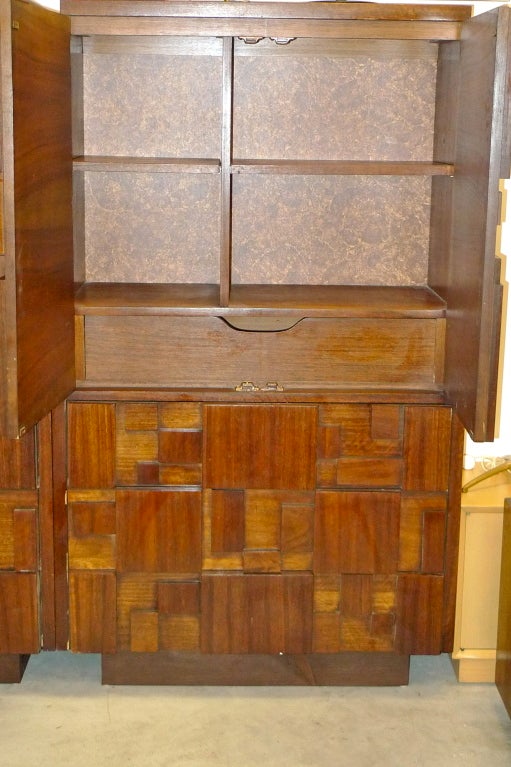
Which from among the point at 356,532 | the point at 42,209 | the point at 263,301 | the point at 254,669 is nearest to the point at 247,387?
the point at 263,301

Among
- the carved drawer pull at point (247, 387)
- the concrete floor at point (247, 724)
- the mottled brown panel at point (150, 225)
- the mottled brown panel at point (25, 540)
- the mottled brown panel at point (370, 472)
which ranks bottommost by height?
the concrete floor at point (247, 724)

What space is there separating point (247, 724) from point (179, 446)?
0.73 meters

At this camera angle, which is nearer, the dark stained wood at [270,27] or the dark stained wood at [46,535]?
the dark stained wood at [270,27]

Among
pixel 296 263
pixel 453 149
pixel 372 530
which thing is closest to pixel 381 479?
pixel 372 530

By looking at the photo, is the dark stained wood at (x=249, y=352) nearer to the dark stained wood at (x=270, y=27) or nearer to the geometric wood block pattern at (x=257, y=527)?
the geometric wood block pattern at (x=257, y=527)

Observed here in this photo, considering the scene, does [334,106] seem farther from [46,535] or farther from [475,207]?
[46,535]

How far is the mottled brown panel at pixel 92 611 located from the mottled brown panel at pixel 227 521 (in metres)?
0.29

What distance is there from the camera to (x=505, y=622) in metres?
2.74

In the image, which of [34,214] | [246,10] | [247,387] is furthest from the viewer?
[247,387]

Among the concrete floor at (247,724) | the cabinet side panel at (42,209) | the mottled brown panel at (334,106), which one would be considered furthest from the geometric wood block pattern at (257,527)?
the mottled brown panel at (334,106)

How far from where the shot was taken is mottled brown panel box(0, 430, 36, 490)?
2.69m

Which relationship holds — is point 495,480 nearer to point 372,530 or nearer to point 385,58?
point 372,530

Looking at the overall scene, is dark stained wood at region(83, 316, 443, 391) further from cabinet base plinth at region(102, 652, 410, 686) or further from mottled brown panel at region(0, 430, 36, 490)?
cabinet base plinth at region(102, 652, 410, 686)

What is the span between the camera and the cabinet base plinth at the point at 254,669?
290 cm
